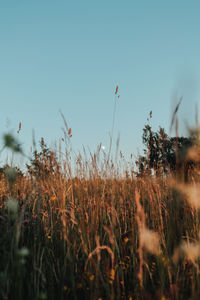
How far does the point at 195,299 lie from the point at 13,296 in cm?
92

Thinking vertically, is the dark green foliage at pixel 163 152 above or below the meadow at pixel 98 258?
above

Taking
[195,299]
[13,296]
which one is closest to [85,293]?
[13,296]

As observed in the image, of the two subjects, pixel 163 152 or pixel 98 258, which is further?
pixel 163 152

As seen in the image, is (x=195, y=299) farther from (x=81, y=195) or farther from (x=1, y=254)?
(x=81, y=195)

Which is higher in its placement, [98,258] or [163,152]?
[163,152]

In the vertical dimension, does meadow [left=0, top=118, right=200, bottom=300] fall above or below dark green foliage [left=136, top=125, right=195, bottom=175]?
below

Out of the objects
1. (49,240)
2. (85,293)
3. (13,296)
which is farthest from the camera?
(49,240)

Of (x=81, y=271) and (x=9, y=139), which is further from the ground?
(x=9, y=139)

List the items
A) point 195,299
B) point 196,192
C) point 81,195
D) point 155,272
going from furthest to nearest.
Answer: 1. point 81,195
2. point 196,192
3. point 155,272
4. point 195,299

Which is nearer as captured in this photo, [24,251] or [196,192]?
[24,251]

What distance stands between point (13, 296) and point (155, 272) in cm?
86

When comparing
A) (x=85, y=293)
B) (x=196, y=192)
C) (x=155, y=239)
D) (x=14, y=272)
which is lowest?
(x=85, y=293)

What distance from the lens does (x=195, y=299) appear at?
3.31 ft

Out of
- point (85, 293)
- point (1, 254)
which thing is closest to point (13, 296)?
point (1, 254)
